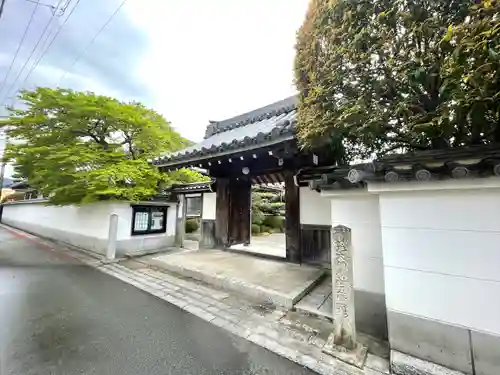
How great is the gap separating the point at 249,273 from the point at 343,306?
2795 millimetres

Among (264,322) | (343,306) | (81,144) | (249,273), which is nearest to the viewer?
(343,306)

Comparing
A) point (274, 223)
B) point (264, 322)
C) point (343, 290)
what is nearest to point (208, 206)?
point (264, 322)

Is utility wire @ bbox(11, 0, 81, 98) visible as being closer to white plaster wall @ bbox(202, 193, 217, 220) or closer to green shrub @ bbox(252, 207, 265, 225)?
white plaster wall @ bbox(202, 193, 217, 220)

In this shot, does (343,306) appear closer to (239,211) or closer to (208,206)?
(239,211)

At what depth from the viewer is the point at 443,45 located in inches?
88.4

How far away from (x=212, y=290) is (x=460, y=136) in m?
4.99

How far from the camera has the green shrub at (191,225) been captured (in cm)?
1400

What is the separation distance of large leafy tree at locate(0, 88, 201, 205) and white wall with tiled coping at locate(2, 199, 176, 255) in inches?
31.6

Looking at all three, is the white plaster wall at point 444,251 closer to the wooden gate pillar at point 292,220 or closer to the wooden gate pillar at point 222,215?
the wooden gate pillar at point 292,220

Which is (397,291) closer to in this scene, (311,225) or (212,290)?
(311,225)

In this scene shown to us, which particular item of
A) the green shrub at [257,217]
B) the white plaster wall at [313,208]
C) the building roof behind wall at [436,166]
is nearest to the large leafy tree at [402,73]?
the building roof behind wall at [436,166]

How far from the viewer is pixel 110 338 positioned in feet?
10.2

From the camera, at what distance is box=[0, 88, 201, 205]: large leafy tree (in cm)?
762

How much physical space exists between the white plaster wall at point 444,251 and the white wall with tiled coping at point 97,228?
8805 mm
